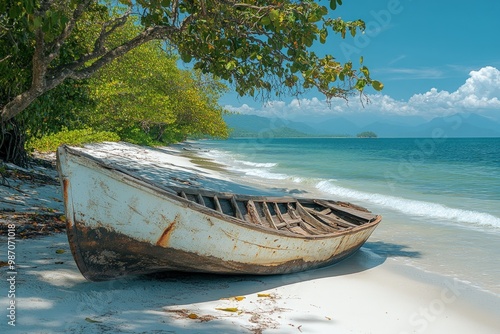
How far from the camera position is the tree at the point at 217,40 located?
18.5 feet

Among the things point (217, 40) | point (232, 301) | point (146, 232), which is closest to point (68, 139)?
point (217, 40)

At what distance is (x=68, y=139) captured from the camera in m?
19.3

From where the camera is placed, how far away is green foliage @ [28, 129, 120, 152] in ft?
54.0

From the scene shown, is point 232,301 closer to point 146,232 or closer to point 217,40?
point 146,232

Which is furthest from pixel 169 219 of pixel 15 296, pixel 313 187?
pixel 313 187

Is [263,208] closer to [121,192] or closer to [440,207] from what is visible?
[121,192]

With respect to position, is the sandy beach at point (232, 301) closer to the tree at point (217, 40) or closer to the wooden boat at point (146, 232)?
the wooden boat at point (146, 232)

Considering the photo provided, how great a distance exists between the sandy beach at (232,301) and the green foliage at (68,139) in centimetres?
1080

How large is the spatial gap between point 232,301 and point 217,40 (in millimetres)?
4287

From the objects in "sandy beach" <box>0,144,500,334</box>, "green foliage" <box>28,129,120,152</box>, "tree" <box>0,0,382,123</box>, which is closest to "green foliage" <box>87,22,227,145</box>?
"green foliage" <box>28,129,120,152</box>

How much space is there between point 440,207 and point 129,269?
1085 centimetres

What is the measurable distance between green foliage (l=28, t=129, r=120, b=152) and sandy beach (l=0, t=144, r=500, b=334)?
10.8 meters

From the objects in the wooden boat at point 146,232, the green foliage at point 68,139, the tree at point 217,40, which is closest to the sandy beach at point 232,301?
the wooden boat at point 146,232

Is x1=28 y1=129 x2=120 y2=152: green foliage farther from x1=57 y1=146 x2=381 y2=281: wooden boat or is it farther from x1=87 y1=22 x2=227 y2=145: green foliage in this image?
x1=57 y1=146 x2=381 y2=281: wooden boat
